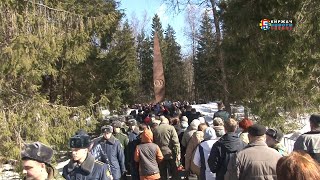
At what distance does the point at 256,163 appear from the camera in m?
4.47

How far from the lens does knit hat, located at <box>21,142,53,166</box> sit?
3.04 meters

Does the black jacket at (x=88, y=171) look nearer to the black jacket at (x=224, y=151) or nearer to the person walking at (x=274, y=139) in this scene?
the black jacket at (x=224, y=151)

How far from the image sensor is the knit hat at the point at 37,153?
9.96 feet

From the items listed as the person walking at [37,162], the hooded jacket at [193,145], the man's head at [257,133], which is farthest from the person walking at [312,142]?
the person walking at [37,162]

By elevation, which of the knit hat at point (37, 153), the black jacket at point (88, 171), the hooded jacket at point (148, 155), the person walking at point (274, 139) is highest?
the knit hat at point (37, 153)

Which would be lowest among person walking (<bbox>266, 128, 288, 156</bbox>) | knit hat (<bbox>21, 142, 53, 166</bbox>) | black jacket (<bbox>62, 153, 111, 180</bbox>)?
black jacket (<bbox>62, 153, 111, 180</bbox>)

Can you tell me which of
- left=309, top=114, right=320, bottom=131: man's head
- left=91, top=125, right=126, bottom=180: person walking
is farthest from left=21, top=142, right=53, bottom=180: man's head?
left=91, top=125, right=126, bottom=180: person walking

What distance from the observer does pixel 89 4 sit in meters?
18.8

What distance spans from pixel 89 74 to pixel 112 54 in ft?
7.74

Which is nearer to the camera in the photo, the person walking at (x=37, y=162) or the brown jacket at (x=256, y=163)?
the person walking at (x=37, y=162)

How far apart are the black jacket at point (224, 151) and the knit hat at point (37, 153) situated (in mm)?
→ 3022

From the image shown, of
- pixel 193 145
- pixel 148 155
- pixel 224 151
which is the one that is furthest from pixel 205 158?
pixel 148 155

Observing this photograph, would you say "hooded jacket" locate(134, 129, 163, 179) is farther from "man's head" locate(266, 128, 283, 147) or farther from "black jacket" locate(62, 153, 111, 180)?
"black jacket" locate(62, 153, 111, 180)

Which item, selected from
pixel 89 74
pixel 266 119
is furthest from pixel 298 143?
pixel 89 74
